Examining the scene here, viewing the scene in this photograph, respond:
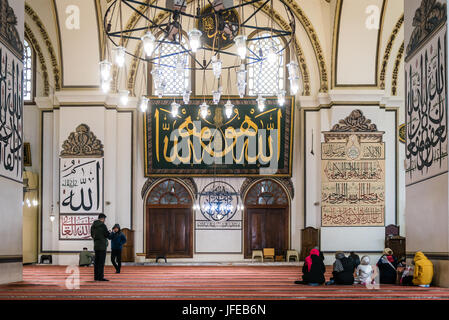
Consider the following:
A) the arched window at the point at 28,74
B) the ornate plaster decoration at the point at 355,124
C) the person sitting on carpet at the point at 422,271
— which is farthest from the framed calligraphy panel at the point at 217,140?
the person sitting on carpet at the point at 422,271

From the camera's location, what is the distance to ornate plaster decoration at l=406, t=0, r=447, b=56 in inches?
243

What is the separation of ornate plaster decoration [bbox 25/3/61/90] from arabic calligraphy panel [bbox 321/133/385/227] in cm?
518

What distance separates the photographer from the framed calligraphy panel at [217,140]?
1170 cm

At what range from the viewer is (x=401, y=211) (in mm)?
11820

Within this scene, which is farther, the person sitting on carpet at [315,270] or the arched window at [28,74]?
the arched window at [28,74]

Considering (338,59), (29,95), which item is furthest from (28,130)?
(338,59)

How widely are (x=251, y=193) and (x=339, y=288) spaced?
562 cm

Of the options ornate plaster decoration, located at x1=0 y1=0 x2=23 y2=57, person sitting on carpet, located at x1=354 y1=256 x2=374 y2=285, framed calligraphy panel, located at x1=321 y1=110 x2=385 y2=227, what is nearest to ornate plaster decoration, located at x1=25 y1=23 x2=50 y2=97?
ornate plaster decoration, located at x1=0 y1=0 x2=23 y2=57

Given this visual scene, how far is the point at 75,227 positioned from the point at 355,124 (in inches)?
220

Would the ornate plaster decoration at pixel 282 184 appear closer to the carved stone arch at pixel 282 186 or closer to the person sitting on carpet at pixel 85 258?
the carved stone arch at pixel 282 186

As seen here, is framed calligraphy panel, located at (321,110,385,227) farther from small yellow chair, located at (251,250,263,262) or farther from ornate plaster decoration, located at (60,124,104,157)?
ornate plaster decoration, located at (60,124,104,157)

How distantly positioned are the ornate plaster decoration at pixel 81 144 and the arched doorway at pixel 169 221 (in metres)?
1.46

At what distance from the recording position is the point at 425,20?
6590 millimetres

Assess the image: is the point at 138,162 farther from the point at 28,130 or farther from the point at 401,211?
the point at 401,211
